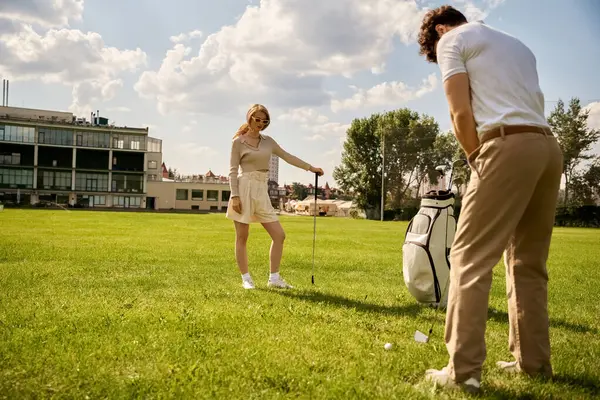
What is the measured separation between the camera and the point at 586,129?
141ft

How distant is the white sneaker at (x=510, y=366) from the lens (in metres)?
3.36

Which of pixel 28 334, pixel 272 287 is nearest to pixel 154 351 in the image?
pixel 28 334

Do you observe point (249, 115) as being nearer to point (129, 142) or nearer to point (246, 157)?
point (246, 157)

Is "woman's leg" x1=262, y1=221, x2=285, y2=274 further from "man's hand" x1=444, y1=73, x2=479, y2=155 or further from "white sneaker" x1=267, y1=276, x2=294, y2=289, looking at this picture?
"man's hand" x1=444, y1=73, x2=479, y2=155

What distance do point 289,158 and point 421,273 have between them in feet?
8.28

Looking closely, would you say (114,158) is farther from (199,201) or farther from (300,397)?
(300,397)

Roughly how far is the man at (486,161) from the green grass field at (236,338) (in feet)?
1.27

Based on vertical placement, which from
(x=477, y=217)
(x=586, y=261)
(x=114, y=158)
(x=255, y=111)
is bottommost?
(x=586, y=261)

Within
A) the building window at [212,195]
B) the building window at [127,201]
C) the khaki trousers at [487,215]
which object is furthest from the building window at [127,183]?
the khaki trousers at [487,215]

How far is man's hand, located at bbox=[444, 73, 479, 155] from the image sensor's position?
302cm

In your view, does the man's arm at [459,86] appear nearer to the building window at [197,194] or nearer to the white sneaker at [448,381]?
the white sneaker at [448,381]

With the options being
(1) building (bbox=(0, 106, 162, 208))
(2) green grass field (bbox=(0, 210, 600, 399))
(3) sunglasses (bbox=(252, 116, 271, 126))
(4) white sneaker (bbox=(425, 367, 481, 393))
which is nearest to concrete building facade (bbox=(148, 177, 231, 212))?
(1) building (bbox=(0, 106, 162, 208))

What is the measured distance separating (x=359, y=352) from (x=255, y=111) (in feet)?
12.2

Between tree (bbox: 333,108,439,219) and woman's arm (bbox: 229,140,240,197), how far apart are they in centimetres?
4625
